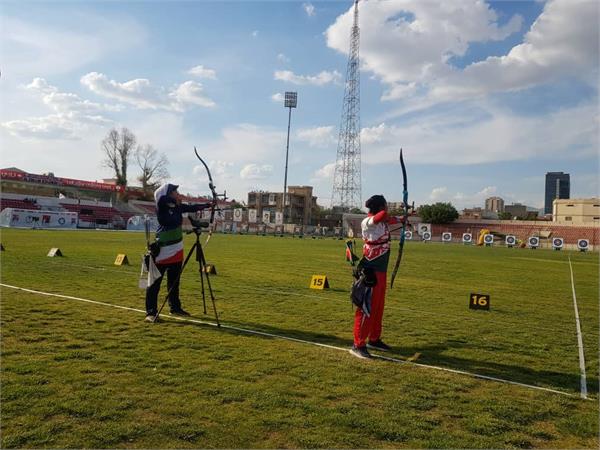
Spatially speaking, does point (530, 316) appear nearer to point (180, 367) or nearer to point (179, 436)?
point (180, 367)

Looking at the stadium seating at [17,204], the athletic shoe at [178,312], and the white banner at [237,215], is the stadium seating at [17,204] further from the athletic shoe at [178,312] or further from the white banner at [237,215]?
the athletic shoe at [178,312]

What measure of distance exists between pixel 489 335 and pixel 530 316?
285 cm

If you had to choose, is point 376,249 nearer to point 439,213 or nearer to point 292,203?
point 439,213

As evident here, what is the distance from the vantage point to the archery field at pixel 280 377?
13.0 ft

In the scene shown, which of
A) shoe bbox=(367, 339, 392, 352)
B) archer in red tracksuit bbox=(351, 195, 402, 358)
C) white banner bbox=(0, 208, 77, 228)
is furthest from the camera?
white banner bbox=(0, 208, 77, 228)

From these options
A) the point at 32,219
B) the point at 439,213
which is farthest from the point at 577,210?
the point at 32,219

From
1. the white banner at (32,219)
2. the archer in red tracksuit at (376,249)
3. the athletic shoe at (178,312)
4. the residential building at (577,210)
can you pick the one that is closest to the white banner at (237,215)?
the white banner at (32,219)

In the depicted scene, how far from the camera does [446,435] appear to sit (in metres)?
4.05

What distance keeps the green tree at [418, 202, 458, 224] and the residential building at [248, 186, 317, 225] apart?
106ft

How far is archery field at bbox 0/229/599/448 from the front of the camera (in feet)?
13.0

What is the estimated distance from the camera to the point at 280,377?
5340 mm

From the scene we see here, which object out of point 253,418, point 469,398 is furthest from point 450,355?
point 253,418

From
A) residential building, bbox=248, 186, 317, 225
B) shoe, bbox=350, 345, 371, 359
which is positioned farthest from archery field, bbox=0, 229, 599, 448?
residential building, bbox=248, 186, 317, 225

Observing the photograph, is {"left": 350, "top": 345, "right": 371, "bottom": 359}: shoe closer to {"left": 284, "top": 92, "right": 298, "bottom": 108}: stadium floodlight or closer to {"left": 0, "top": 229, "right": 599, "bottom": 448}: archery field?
{"left": 0, "top": 229, "right": 599, "bottom": 448}: archery field
